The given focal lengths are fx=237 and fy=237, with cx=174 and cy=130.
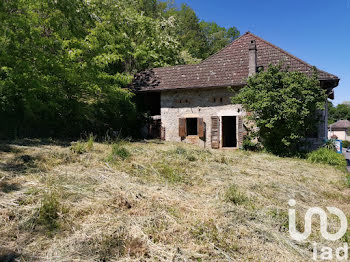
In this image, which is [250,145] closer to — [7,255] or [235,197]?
[235,197]

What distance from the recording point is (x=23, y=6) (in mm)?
8469

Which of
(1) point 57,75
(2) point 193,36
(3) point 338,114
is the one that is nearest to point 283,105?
(1) point 57,75

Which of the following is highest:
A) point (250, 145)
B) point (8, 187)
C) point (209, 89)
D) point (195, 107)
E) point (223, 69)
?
point (223, 69)

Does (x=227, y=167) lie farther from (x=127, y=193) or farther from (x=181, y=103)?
(x=181, y=103)

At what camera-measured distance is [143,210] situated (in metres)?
3.73

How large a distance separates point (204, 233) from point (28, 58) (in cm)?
858

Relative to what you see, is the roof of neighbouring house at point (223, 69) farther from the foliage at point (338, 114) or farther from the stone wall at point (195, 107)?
the foliage at point (338, 114)

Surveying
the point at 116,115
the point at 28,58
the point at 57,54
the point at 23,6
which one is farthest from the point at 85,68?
the point at 116,115

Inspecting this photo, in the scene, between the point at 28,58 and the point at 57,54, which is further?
the point at 57,54

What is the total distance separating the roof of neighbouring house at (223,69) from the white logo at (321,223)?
8.65 m

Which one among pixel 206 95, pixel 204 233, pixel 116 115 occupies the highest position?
pixel 206 95

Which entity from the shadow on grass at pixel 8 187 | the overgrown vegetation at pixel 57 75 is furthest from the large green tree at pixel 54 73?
the shadow on grass at pixel 8 187

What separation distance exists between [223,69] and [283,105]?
15.2 feet

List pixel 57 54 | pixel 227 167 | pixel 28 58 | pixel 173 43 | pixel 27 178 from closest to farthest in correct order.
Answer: pixel 27 178
pixel 227 167
pixel 28 58
pixel 57 54
pixel 173 43
